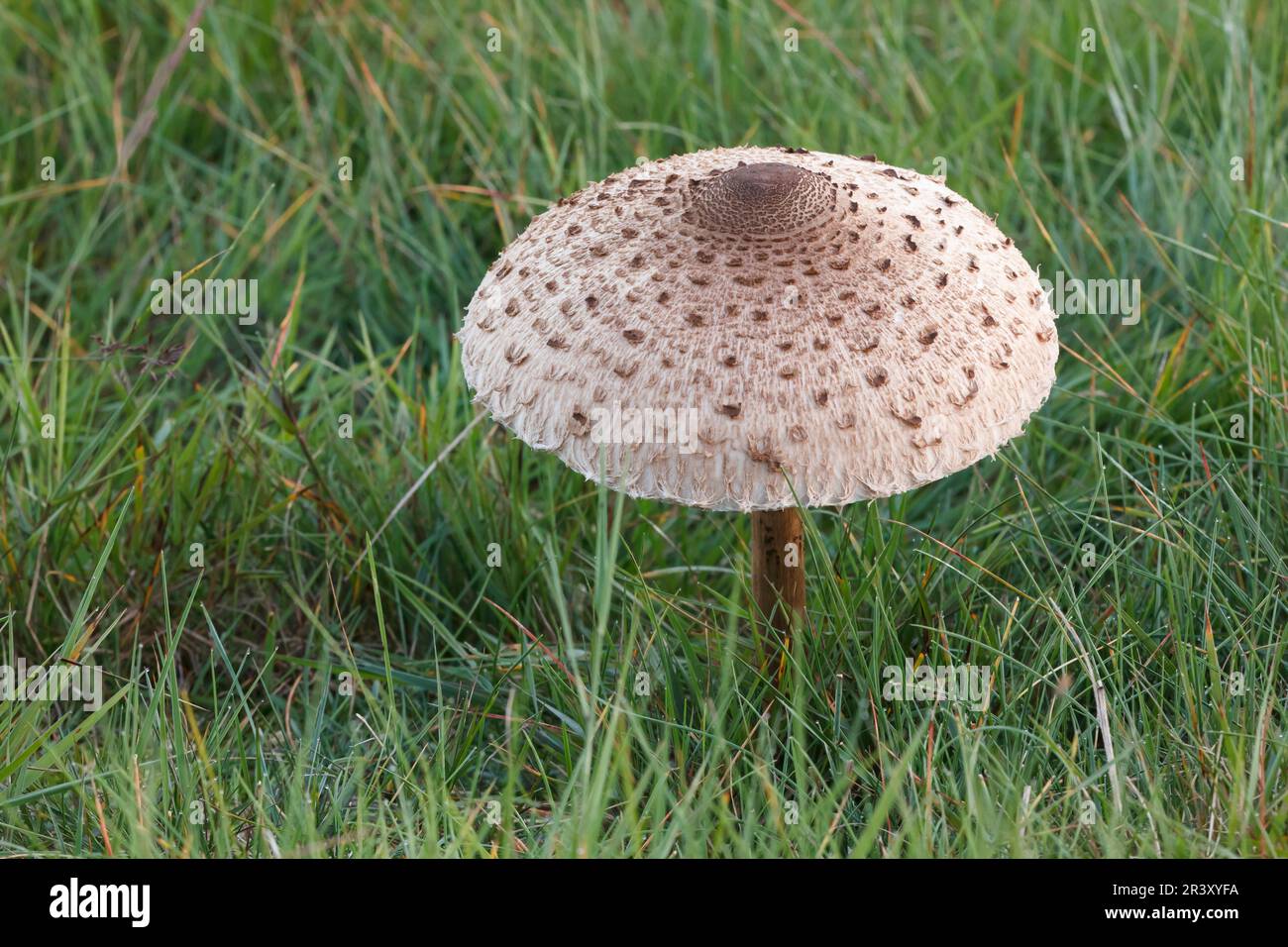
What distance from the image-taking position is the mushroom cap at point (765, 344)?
2.57 meters

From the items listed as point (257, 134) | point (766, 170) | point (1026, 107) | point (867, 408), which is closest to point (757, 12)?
point (1026, 107)

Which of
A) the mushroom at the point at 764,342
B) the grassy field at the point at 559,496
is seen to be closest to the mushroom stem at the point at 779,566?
the grassy field at the point at 559,496

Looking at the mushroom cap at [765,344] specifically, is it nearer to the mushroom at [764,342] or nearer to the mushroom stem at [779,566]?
the mushroom at [764,342]

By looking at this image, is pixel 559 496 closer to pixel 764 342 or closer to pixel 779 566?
pixel 779 566

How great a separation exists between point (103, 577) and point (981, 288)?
2.65 metres

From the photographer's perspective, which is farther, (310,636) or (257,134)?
(257,134)

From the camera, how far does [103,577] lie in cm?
363

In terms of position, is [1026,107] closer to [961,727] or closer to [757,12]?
[757,12]

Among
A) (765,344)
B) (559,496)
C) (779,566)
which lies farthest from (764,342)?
(559,496)

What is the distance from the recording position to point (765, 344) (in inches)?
103

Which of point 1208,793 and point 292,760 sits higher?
point 1208,793

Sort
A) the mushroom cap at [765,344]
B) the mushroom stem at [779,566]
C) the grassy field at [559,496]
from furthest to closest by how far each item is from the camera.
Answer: the mushroom stem at [779,566]
the grassy field at [559,496]
the mushroom cap at [765,344]

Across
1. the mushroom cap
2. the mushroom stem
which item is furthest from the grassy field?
the mushroom cap

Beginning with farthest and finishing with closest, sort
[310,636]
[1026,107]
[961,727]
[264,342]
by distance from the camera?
[1026,107]
[264,342]
[310,636]
[961,727]
